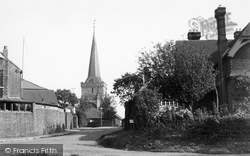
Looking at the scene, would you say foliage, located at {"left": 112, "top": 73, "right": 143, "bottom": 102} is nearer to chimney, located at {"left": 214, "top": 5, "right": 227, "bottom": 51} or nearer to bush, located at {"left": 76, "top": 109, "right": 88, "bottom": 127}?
chimney, located at {"left": 214, "top": 5, "right": 227, "bottom": 51}

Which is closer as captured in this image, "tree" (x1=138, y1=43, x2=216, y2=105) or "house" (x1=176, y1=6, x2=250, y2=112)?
"tree" (x1=138, y1=43, x2=216, y2=105)

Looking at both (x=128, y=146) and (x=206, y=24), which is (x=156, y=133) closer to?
(x=128, y=146)

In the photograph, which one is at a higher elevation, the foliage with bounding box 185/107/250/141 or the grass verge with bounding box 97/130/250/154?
the foliage with bounding box 185/107/250/141

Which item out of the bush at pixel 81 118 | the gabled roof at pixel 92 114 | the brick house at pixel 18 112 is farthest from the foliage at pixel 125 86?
the gabled roof at pixel 92 114

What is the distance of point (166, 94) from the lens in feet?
104

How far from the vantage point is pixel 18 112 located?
37.1 m

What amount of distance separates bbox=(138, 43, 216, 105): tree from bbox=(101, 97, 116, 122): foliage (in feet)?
230

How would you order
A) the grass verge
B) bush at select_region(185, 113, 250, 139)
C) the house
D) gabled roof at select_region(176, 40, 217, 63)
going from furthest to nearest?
gabled roof at select_region(176, 40, 217, 63), the house, bush at select_region(185, 113, 250, 139), the grass verge

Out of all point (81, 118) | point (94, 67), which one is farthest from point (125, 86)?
point (94, 67)

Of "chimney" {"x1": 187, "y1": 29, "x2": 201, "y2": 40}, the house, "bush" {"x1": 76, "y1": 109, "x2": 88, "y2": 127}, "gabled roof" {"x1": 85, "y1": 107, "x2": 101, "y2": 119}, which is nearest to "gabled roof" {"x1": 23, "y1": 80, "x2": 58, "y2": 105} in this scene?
"bush" {"x1": 76, "y1": 109, "x2": 88, "y2": 127}

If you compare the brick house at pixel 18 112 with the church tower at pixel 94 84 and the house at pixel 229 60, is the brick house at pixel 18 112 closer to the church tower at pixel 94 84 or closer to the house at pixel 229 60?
the house at pixel 229 60

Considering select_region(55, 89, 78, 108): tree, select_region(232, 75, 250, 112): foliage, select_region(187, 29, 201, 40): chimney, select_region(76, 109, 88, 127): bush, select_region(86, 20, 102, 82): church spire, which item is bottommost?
select_region(76, 109, 88, 127): bush

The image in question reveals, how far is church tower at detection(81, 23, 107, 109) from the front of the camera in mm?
149325

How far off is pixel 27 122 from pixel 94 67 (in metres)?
114
